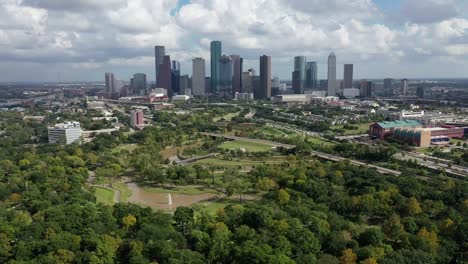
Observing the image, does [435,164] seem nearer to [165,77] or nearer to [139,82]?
[165,77]

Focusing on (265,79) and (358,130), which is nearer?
(358,130)

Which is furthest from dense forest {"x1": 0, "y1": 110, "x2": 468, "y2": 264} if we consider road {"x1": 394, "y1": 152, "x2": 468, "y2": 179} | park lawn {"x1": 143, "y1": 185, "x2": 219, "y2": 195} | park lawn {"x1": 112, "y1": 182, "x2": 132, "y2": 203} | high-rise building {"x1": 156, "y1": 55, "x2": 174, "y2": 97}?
high-rise building {"x1": 156, "y1": 55, "x2": 174, "y2": 97}

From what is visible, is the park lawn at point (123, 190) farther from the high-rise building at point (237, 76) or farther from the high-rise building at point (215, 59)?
the high-rise building at point (215, 59)

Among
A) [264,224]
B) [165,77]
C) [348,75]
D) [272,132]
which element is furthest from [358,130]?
[348,75]

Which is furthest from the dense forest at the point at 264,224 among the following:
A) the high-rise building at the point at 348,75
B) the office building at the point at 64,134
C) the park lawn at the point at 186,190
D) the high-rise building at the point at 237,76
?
the high-rise building at the point at 348,75

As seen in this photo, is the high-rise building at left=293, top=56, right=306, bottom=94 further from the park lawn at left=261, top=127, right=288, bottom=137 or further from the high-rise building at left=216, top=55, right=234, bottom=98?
the park lawn at left=261, top=127, right=288, bottom=137

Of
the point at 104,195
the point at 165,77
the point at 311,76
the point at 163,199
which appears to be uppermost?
the point at 311,76
